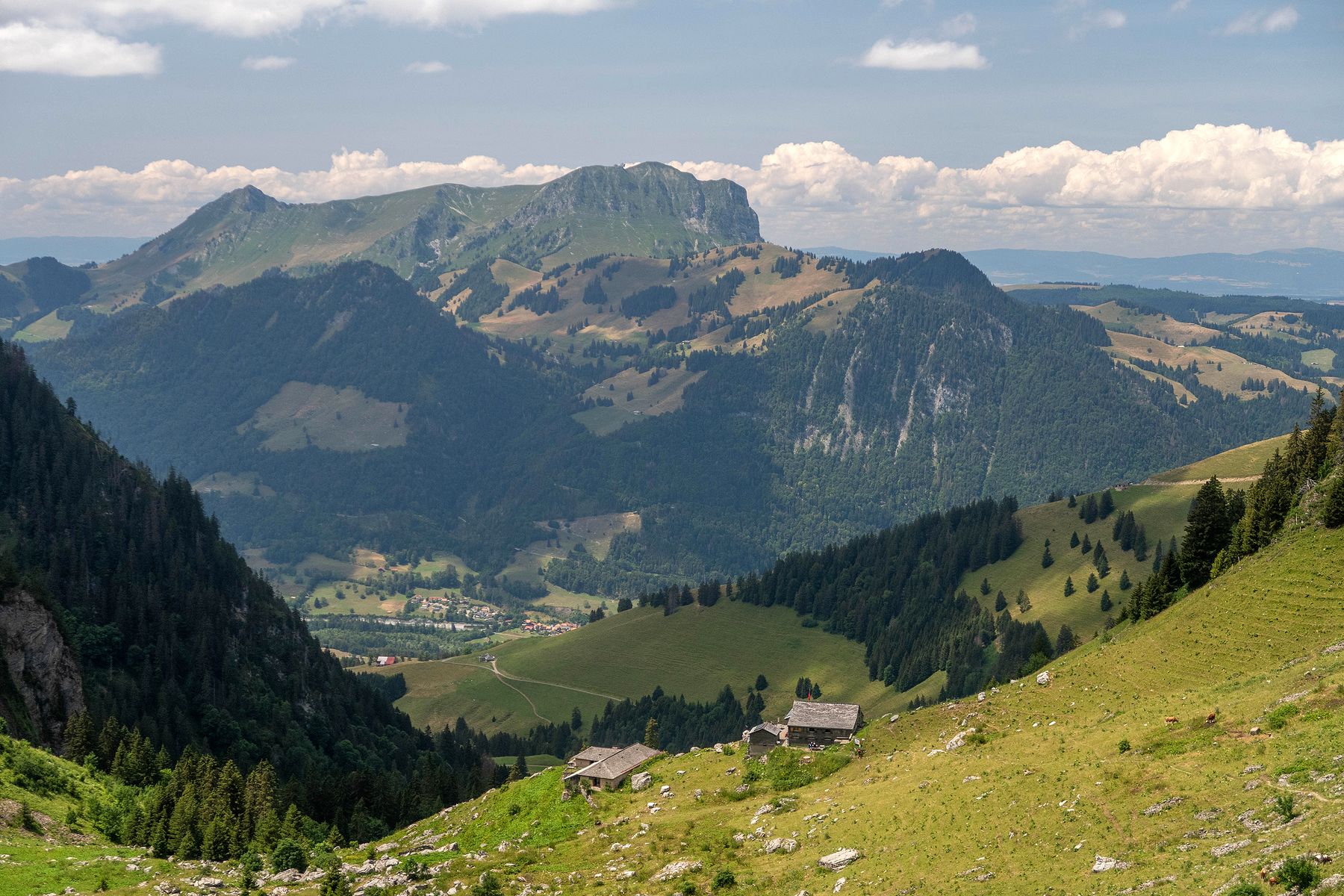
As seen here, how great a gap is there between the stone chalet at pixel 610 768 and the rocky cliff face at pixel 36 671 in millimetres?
67970

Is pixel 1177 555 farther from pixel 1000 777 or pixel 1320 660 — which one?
pixel 1000 777

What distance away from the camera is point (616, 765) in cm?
10431

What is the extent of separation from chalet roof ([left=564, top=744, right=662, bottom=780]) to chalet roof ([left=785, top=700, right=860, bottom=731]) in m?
14.1

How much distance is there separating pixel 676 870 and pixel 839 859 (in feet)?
34.9

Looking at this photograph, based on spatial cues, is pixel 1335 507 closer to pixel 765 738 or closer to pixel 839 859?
pixel 765 738

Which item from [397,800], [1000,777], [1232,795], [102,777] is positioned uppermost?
[1232,795]

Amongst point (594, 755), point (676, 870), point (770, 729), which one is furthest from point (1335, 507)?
point (594, 755)

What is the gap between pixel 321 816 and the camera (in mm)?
139625

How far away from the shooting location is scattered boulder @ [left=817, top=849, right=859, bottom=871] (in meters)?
67.8

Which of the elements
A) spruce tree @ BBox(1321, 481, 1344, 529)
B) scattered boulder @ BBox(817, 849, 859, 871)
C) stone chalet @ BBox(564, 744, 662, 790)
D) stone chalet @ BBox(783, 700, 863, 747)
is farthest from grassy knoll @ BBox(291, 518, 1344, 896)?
stone chalet @ BBox(783, 700, 863, 747)

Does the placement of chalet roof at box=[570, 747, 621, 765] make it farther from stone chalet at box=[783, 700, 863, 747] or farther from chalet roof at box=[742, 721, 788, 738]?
stone chalet at box=[783, 700, 863, 747]

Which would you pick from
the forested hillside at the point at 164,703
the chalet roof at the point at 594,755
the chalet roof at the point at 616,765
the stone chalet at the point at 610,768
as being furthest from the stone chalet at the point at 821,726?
the forested hillside at the point at 164,703

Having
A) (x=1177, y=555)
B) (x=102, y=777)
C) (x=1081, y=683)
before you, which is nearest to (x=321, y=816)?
(x=102, y=777)

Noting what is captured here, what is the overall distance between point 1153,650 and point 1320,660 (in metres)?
21.7
